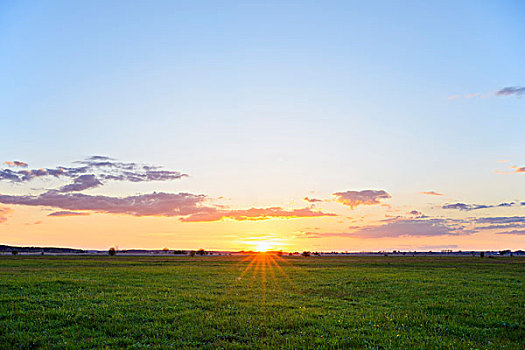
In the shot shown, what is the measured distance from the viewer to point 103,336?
50.1ft

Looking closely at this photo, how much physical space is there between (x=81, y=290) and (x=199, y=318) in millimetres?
13770

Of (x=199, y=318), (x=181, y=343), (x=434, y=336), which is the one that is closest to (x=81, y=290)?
(x=199, y=318)

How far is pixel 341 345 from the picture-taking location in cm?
1412

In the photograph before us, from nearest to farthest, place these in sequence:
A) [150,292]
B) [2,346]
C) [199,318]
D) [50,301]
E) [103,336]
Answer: [2,346]
[103,336]
[199,318]
[50,301]
[150,292]

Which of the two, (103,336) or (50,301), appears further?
(50,301)

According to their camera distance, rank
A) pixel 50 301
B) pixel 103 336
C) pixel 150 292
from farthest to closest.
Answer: pixel 150 292
pixel 50 301
pixel 103 336

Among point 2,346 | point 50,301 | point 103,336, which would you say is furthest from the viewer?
point 50,301

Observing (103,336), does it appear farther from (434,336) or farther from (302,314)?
(434,336)

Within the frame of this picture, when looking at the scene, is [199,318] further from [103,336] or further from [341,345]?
[341,345]

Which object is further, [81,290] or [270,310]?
[81,290]

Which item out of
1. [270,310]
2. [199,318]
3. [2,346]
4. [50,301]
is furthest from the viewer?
[50,301]

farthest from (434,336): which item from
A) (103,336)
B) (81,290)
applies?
(81,290)

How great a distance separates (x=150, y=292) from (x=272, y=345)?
15.9 metres

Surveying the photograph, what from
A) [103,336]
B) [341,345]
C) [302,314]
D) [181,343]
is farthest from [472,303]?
[103,336]
